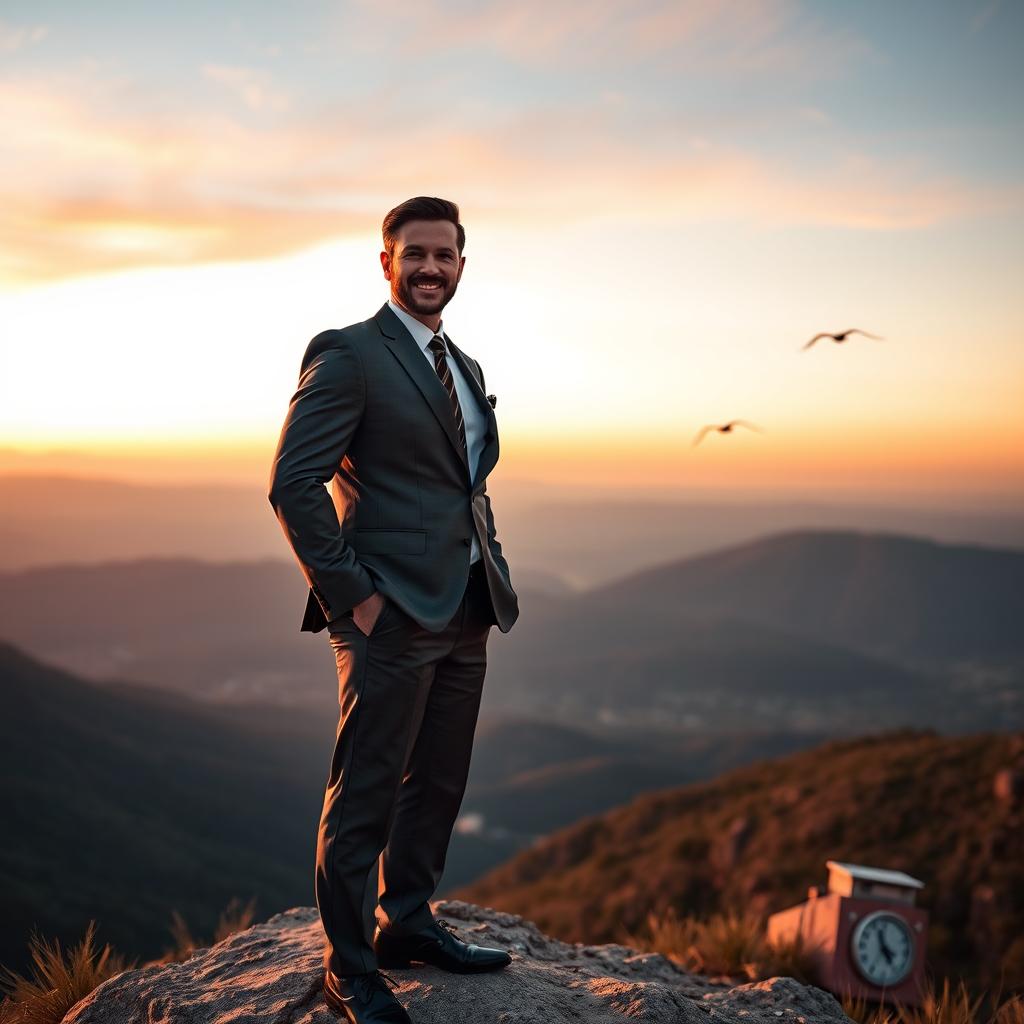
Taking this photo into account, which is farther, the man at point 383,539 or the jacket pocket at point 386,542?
the jacket pocket at point 386,542

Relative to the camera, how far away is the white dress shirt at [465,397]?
385 centimetres

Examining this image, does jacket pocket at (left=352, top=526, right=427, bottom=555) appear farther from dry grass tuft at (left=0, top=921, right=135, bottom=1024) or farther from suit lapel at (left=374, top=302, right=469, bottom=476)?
dry grass tuft at (left=0, top=921, right=135, bottom=1024)

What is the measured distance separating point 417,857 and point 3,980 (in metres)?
2.83

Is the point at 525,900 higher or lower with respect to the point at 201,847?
higher

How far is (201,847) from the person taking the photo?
1934 inches

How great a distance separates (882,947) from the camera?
20.7ft

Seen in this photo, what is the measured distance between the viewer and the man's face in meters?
3.74

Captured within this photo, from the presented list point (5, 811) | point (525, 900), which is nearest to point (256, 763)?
point (5, 811)

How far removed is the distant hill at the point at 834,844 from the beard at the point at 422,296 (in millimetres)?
8963

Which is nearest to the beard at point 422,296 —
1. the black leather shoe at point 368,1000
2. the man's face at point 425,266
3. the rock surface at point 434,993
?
the man's face at point 425,266

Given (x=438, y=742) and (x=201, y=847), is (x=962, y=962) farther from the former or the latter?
(x=201, y=847)

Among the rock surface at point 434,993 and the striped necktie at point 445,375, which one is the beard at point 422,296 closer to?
the striped necktie at point 445,375

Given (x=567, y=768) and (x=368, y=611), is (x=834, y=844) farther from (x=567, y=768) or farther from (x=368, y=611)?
(x=567, y=768)

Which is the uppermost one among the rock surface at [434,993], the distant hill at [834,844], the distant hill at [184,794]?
the rock surface at [434,993]
